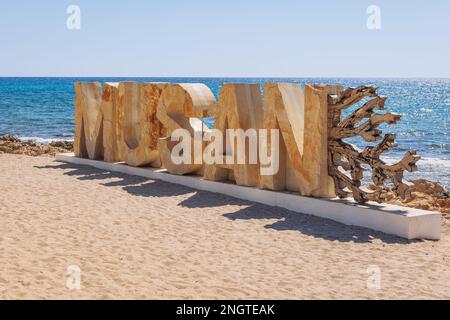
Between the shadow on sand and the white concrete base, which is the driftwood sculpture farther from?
the shadow on sand

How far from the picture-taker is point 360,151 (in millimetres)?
9477

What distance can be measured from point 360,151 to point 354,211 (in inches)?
37.0

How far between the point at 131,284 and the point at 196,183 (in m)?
5.91

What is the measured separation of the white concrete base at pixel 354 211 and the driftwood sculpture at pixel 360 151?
25 cm

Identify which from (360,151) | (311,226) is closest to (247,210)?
(311,226)

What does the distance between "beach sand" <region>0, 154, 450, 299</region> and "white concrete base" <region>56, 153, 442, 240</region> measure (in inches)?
6.6

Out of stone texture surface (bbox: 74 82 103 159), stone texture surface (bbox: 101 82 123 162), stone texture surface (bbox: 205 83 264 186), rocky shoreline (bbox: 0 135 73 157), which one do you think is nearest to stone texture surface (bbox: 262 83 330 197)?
stone texture surface (bbox: 205 83 264 186)

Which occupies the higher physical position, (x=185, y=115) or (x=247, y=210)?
(x=185, y=115)

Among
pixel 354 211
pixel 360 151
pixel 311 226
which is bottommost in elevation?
pixel 311 226

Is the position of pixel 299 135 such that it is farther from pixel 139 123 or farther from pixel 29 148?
pixel 29 148

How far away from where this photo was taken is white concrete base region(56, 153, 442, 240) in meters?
8.67

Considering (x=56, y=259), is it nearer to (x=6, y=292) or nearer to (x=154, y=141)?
(x=6, y=292)

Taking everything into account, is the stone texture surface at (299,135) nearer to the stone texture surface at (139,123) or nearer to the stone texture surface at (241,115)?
the stone texture surface at (241,115)
